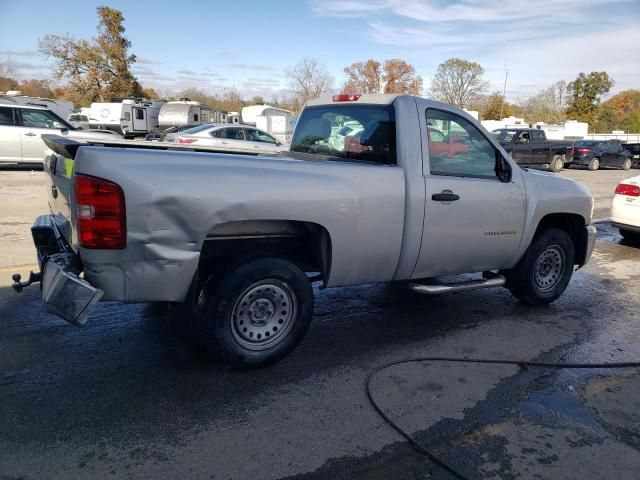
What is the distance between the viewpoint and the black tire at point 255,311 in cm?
340

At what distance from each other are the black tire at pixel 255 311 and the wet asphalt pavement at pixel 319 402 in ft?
0.62

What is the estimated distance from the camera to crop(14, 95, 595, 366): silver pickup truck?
3014 millimetres

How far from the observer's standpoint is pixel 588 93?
63.5m

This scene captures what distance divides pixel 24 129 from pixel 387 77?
5436 centimetres

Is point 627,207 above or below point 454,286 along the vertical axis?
above

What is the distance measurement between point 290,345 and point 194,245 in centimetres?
111

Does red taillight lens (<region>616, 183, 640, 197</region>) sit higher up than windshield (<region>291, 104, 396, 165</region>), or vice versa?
windshield (<region>291, 104, 396, 165</region>)

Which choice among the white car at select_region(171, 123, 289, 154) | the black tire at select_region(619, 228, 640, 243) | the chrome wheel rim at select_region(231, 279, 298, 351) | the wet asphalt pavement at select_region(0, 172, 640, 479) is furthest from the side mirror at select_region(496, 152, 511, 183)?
the white car at select_region(171, 123, 289, 154)

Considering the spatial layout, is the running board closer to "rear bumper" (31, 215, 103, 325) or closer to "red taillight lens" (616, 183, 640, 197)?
"rear bumper" (31, 215, 103, 325)

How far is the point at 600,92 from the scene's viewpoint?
207 ft

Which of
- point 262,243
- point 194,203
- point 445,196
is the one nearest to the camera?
point 194,203

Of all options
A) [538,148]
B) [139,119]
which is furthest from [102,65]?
[538,148]

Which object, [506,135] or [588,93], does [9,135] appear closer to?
[506,135]

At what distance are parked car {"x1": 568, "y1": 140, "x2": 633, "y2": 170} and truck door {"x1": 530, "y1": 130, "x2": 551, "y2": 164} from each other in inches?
114
